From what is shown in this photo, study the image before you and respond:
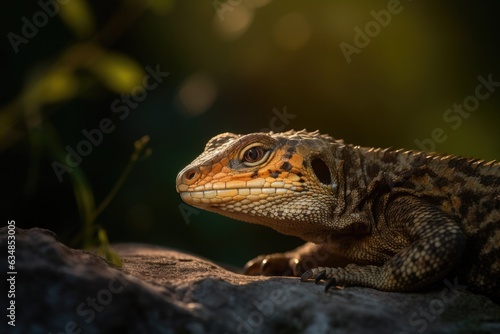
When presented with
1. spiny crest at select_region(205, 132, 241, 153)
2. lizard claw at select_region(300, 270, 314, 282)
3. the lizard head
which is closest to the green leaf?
spiny crest at select_region(205, 132, 241, 153)

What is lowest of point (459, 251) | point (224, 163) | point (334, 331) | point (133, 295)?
point (459, 251)

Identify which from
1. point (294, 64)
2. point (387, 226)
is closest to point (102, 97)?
point (294, 64)

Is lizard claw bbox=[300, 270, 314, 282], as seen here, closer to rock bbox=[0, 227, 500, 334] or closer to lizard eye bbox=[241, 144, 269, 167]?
rock bbox=[0, 227, 500, 334]

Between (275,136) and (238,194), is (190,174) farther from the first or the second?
(275,136)

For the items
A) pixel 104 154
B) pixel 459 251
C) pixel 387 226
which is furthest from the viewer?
pixel 104 154

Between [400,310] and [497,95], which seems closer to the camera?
[400,310]

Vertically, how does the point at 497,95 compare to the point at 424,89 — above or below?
below

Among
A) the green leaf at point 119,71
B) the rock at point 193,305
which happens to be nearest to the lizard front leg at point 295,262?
the rock at point 193,305

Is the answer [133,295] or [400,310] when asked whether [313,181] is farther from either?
[133,295]
